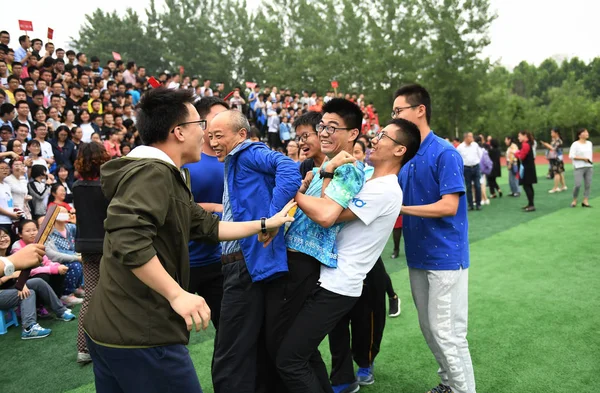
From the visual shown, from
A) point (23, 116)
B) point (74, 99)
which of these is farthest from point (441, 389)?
point (74, 99)

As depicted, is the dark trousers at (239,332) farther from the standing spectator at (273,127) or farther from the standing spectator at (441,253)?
the standing spectator at (273,127)

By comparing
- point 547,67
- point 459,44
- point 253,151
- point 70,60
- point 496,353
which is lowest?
point 496,353

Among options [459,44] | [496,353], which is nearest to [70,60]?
[496,353]

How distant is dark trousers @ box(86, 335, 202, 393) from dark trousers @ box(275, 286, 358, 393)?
2.46 ft

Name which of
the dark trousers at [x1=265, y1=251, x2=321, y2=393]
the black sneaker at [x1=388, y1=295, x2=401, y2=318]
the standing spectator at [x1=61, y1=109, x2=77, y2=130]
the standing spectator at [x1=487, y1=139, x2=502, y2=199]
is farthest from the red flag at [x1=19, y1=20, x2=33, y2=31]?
the standing spectator at [x1=487, y1=139, x2=502, y2=199]

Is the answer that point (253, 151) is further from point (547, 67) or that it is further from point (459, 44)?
point (547, 67)

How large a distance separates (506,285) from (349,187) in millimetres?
4141

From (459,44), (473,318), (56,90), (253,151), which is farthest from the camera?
(459,44)

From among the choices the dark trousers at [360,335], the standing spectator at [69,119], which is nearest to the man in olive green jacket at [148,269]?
the dark trousers at [360,335]

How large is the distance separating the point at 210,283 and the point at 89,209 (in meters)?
1.57

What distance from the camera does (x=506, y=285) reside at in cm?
589

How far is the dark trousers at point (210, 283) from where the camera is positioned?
3434 mm

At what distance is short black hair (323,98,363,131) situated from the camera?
3145 mm

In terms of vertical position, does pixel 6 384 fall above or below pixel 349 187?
below
